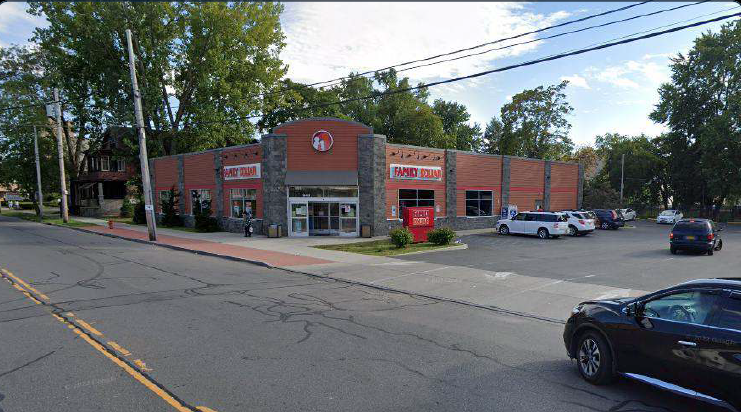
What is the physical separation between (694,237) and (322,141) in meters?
18.7

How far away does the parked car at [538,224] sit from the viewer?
24.9 m

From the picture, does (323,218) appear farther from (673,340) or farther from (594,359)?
(673,340)

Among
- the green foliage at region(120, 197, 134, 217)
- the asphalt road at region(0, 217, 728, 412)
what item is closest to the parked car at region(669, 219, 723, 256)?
the asphalt road at region(0, 217, 728, 412)

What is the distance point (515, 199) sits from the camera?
34.0 m

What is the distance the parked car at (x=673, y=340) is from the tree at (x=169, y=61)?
33.3 meters

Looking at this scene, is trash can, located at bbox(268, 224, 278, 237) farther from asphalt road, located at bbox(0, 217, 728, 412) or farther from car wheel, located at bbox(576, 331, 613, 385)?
car wheel, located at bbox(576, 331, 613, 385)

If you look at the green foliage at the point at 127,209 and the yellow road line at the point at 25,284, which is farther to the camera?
the green foliage at the point at 127,209

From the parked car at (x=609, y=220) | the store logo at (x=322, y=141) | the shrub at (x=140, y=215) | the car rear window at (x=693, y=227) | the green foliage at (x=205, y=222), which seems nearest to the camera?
the car rear window at (x=693, y=227)

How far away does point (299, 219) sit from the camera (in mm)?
24297

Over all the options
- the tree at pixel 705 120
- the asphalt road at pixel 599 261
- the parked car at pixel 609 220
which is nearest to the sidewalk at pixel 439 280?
the asphalt road at pixel 599 261

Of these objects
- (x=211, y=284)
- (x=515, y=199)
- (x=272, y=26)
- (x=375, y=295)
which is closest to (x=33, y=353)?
(x=211, y=284)

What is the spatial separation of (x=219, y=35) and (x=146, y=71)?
739cm

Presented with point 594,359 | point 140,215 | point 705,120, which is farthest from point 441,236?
point 705,120

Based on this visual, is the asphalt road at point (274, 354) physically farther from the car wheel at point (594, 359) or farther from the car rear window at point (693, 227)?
the car rear window at point (693, 227)
